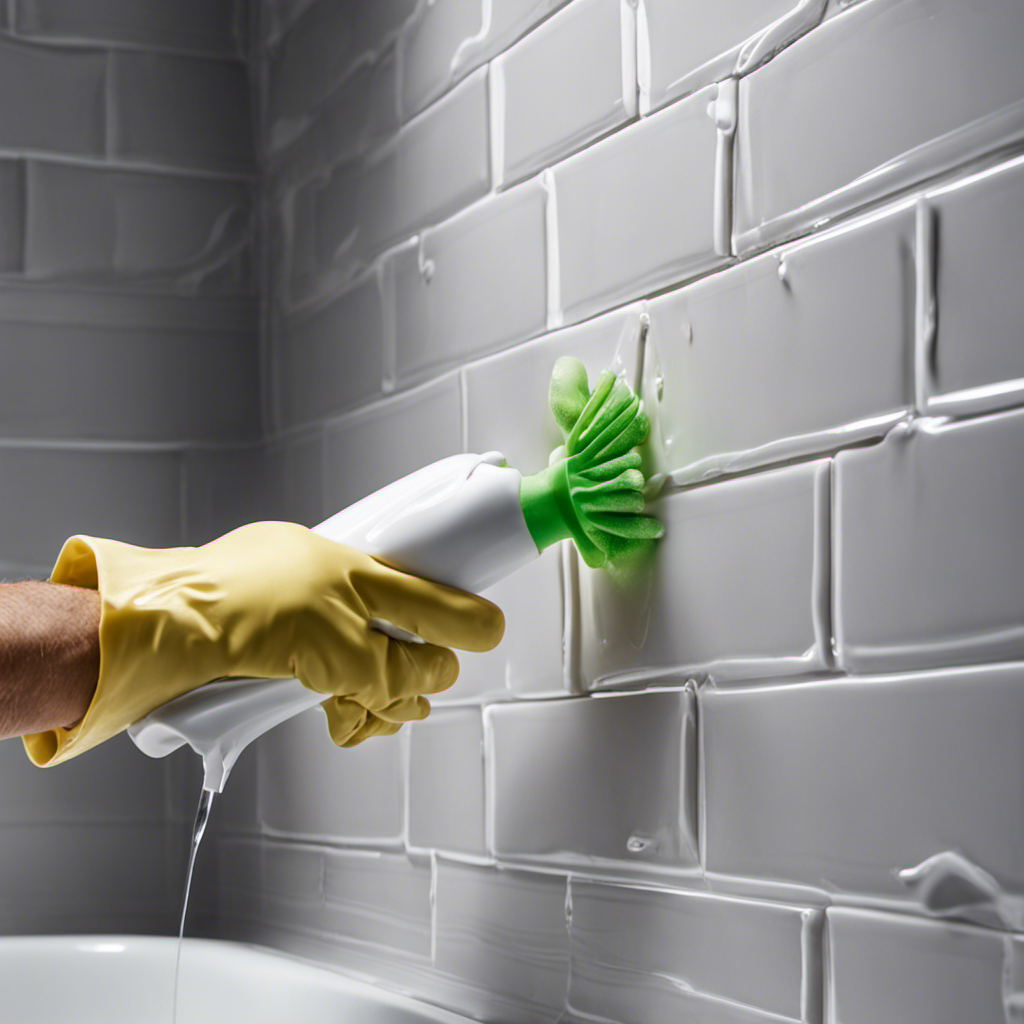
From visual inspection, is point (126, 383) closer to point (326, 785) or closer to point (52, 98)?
point (52, 98)

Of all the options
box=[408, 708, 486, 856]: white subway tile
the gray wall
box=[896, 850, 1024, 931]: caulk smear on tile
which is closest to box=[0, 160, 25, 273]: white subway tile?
the gray wall

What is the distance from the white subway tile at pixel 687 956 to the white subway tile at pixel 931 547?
0.50 feet

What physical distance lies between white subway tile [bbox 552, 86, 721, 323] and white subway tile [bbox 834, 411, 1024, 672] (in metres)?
0.19

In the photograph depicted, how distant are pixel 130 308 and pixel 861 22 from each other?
3.05ft

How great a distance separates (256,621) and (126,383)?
0.75 meters

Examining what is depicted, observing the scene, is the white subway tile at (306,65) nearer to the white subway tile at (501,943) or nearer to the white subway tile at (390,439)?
the white subway tile at (390,439)

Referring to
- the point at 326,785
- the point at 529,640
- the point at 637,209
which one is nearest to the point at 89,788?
the point at 326,785

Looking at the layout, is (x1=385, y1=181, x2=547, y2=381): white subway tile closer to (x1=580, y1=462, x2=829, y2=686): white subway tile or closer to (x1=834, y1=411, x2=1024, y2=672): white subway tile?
(x1=580, y1=462, x2=829, y2=686): white subway tile

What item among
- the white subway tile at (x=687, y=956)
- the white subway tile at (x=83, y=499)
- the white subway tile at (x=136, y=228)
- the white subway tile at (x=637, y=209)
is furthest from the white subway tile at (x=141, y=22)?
the white subway tile at (x=687, y=956)

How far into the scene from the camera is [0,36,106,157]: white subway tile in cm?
138

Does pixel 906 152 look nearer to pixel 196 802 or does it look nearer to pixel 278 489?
pixel 278 489

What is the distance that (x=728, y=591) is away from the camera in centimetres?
75

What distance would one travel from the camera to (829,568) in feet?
2.23

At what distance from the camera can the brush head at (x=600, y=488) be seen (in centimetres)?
79
